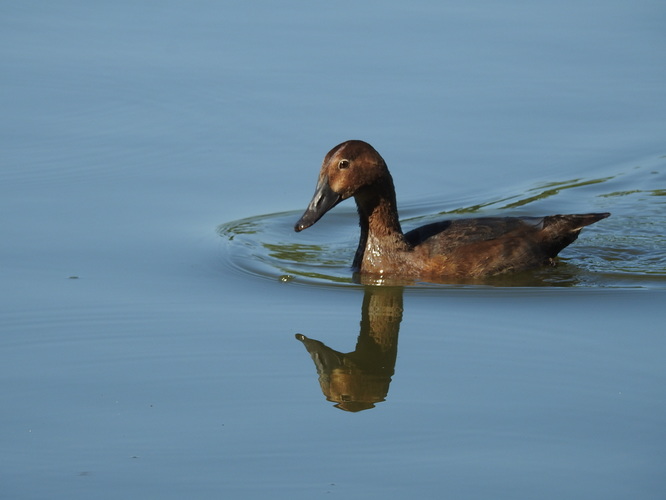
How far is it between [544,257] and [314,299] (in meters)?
2.26

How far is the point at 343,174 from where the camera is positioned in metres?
10.6

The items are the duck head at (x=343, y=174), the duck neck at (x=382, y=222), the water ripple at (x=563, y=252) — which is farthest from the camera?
the duck neck at (x=382, y=222)

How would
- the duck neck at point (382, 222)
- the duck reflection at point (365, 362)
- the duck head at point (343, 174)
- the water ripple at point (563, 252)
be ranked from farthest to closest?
the duck neck at point (382, 222) < the water ripple at point (563, 252) < the duck head at point (343, 174) < the duck reflection at point (365, 362)

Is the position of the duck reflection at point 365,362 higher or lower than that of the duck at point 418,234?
lower

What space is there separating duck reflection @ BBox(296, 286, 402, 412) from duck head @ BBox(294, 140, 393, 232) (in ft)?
3.42

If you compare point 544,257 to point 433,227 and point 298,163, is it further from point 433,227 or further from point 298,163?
point 298,163

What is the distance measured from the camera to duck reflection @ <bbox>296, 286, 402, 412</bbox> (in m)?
7.96

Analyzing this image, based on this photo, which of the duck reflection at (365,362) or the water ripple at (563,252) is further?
the water ripple at (563,252)

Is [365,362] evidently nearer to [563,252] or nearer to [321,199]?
[321,199]

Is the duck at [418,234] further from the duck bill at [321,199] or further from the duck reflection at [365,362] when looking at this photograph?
the duck reflection at [365,362]

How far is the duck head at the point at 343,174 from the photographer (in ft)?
34.6

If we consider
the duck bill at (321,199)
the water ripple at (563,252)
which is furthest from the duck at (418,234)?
the water ripple at (563,252)

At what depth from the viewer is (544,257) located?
36.2 ft

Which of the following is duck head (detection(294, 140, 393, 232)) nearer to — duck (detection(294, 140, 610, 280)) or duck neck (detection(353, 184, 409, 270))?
duck (detection(294, 140, 610, 280))
